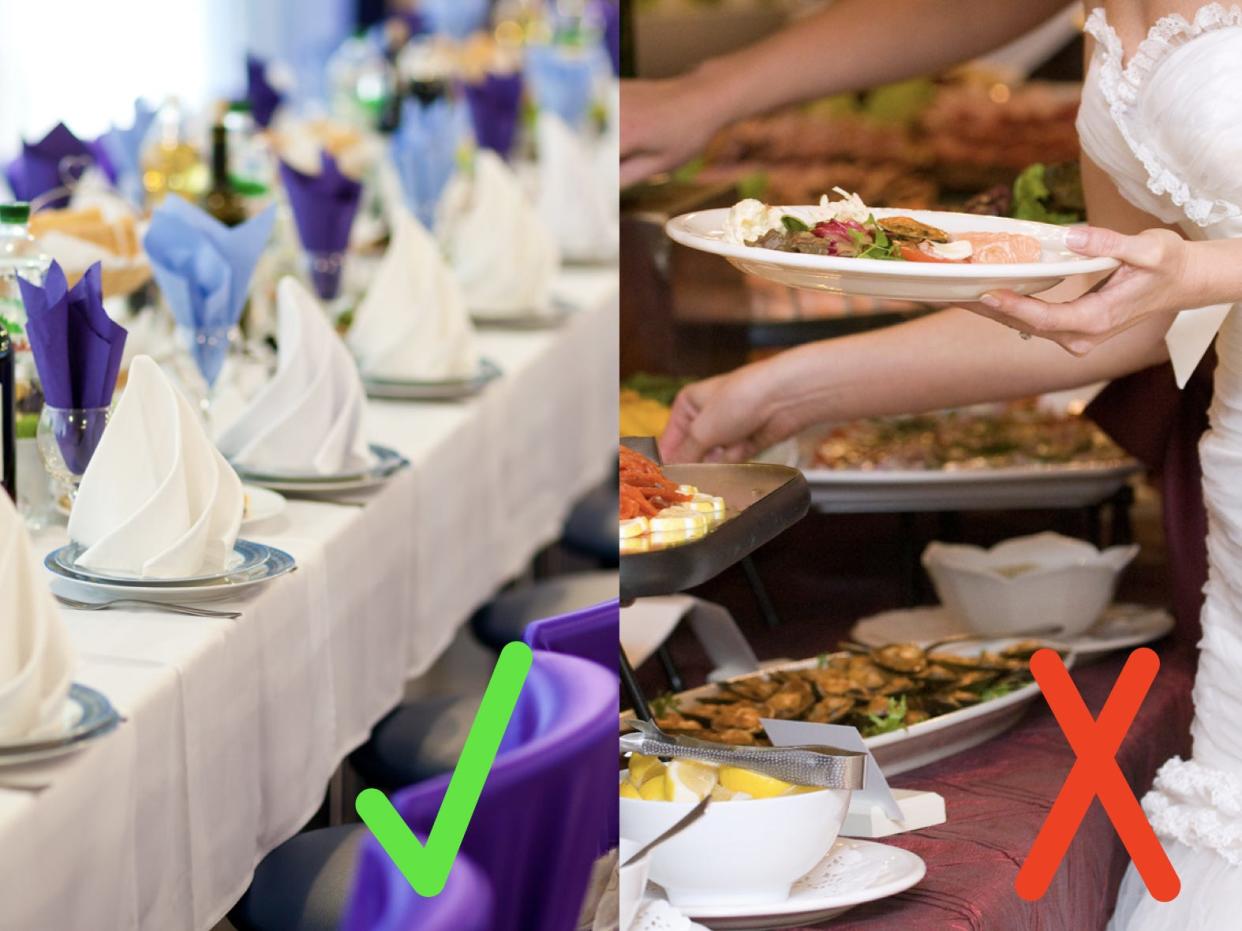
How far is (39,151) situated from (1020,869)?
74.5 inches

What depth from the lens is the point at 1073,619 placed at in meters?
2.10

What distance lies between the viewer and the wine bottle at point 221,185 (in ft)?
9.58

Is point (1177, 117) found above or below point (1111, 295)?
above

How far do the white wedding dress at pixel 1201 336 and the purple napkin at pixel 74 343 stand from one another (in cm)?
100

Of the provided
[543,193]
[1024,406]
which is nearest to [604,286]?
[543,193]

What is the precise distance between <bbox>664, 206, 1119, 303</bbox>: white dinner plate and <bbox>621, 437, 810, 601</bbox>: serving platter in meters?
0.17

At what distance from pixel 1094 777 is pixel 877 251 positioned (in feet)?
1.49

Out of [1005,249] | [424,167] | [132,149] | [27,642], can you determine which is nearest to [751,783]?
[1005,249]

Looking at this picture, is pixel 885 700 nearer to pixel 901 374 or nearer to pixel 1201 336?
pixel 901 374

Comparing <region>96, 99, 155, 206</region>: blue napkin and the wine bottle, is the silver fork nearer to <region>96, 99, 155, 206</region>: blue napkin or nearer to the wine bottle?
the wine bottle

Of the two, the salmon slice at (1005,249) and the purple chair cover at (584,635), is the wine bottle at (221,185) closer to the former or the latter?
the purple chair cover at (584,635)

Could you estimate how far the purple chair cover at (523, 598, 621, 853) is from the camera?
1.34 m

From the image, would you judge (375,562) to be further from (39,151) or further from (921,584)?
(39,151)

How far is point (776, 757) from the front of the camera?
130 cm
